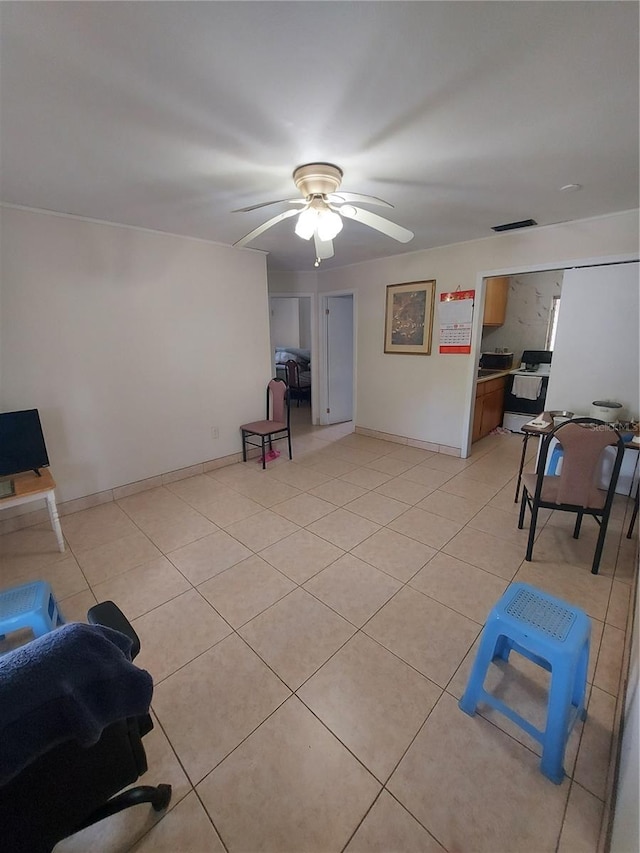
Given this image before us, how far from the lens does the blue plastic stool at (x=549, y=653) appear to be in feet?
3.68

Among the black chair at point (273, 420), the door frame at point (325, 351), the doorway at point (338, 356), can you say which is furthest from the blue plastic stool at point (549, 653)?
the doorway at point (338, 356)

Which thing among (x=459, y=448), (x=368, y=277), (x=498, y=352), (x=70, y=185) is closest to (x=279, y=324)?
(x=368, y=277)

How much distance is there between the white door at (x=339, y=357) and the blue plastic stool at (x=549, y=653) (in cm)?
427

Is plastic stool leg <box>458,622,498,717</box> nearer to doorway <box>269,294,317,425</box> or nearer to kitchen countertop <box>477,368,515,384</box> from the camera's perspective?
kitchen countertop <box>477,368,515,384</box>

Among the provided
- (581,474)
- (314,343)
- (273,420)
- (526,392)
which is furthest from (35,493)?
(526,392)

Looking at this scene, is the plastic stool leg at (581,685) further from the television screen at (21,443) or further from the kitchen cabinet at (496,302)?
the kitchen cabinet at (496,302)

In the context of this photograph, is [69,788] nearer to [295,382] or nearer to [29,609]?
[29,609]

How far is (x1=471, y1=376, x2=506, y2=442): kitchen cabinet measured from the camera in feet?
14.0

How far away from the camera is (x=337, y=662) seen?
1.57m

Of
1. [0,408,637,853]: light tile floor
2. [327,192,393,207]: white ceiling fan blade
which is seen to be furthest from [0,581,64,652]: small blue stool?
[327,192,393,207]: white ceiling fan blade

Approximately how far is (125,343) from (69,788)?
9.57ft

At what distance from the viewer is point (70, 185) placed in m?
2.05

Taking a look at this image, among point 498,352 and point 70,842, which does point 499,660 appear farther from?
point 498,352

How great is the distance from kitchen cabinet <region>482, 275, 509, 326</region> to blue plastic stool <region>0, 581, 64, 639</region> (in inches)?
197
